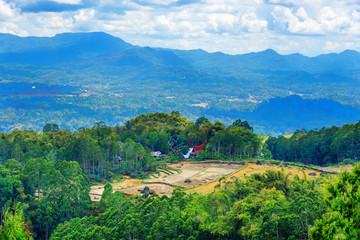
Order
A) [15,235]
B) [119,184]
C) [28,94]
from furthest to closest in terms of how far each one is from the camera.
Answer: [28,94] → [119,184] → [15,235]

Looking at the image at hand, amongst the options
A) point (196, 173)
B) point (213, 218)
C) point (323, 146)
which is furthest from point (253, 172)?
point (213, 218)

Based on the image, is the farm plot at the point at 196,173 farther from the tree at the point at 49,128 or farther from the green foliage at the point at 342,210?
the tree at the point at 49,128

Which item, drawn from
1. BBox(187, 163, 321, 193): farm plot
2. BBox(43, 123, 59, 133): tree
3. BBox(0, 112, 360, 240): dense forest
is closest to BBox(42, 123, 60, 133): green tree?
BBox(43, 123, 59, 133): tree

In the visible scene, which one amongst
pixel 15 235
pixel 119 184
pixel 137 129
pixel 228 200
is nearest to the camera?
pixel 15 235

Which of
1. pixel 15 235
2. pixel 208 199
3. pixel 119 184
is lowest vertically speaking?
pixel 119 184

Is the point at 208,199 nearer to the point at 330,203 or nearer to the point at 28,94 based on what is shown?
the point at 330,203

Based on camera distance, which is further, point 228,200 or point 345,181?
point 228,200

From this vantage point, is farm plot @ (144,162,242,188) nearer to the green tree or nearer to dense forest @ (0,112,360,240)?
dense forest @ (0,112,360,240)

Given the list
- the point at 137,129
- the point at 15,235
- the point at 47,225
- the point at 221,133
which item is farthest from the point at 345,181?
the point at 137,129
